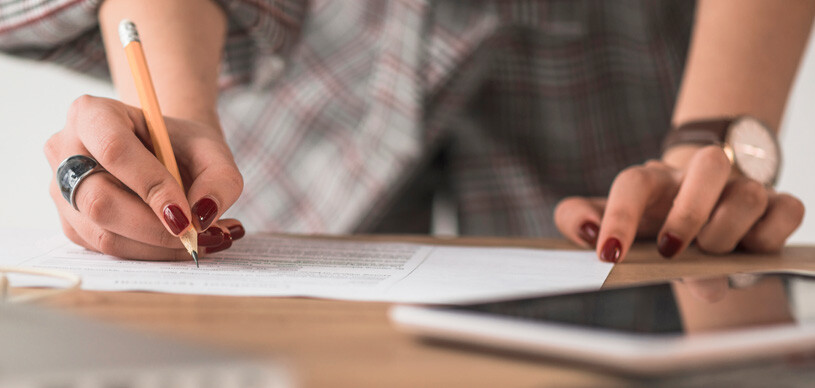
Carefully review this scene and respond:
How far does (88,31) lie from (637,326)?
1.99ft

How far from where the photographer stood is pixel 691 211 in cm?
47

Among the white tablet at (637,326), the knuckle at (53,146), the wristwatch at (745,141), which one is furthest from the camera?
the wristwatch at (745,141)

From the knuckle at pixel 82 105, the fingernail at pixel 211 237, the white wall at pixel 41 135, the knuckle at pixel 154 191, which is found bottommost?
the white wall at pixel 41 135

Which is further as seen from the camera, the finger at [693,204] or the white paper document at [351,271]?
the finger at [693,204]

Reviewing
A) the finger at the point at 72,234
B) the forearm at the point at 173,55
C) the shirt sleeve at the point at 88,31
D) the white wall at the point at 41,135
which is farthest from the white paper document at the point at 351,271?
the white wall at the point at 41,135

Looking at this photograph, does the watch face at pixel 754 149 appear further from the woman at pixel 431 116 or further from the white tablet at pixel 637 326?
the white tablet at pixel 637 326

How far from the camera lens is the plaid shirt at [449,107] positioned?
2.55 ft

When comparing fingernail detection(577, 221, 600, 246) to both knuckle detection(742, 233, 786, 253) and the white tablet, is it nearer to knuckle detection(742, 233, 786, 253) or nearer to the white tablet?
knuckle detection(742, 233, 786, 253)

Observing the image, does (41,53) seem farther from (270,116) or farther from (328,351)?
(328,351)

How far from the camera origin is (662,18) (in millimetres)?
876

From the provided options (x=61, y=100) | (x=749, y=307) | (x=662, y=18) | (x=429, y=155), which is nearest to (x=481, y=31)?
(x=429, y=155)

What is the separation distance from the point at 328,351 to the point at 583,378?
0.25 ft

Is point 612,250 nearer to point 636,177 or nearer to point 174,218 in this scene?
point 636,177

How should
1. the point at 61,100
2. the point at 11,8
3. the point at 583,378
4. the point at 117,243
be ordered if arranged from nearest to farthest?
the point at 583,378, the point at 117,243, the point at 11,8, the point at 61,100
